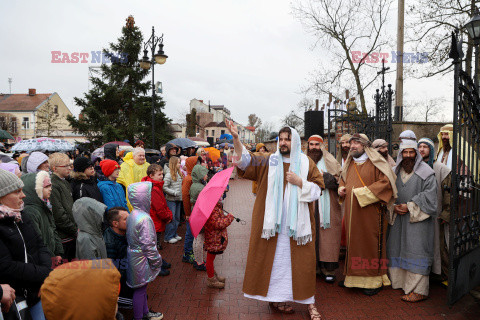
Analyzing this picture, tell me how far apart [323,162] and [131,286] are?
317 cm

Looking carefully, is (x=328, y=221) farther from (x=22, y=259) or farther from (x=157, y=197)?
(x=22, y=259)

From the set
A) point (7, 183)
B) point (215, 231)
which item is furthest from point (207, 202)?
point (7, 183)

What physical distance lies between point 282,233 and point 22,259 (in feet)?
8.18

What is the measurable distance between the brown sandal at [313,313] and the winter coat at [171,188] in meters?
A: 3.65

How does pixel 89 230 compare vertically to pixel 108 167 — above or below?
below

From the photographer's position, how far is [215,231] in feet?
15.3

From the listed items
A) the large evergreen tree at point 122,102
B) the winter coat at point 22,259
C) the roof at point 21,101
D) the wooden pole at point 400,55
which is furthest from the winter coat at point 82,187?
the roof at point 21,101

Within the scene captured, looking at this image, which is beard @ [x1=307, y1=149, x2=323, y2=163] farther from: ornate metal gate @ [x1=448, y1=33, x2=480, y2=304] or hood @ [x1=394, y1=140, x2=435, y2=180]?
ornate metal gate @ [x1=448, y1=33, x2=480, y2=304]

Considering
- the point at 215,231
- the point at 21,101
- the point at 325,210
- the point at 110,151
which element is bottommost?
the point at 215,231

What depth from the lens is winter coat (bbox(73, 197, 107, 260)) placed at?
3.39 meters

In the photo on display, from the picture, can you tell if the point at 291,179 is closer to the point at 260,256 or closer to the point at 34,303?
the point at 260,256

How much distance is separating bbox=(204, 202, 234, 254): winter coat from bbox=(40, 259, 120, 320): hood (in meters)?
2.51

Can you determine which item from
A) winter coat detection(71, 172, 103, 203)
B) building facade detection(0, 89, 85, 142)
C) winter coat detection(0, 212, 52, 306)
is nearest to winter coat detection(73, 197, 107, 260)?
winter coat detection(0, 212, 52, 306)

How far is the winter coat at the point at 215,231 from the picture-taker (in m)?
4.60
